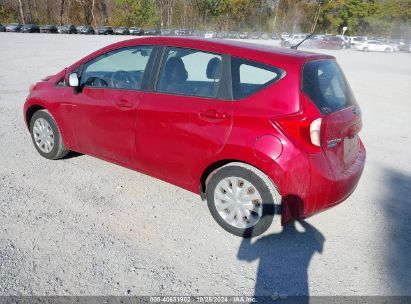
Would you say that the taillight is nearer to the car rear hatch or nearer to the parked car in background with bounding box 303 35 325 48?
the car rear hatch

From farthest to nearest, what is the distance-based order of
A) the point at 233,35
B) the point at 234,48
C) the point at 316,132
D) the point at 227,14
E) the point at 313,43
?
1. the point at 227,14
2. the point at 233,35
3. the point at 313,43
4. the point at 234,48
5. the point at 316,132

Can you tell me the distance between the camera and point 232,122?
302cm

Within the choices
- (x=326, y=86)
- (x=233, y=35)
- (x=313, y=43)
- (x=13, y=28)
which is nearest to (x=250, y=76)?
(x=326, y=86)

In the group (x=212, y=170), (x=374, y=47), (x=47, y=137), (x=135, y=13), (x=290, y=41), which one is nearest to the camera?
(x=212, y=170)

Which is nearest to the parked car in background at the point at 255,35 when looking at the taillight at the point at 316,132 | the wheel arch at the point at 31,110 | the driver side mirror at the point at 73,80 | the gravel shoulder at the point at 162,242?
the wheel arch at the point at 31,110

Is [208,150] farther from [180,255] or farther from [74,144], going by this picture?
[74,144]

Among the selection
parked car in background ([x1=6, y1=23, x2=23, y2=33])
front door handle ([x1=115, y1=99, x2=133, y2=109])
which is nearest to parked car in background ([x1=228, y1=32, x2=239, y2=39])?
parked car in background ([x1=6, y1=23, x2=23, y2=33])

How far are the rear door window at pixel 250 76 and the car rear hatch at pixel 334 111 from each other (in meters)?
0.28

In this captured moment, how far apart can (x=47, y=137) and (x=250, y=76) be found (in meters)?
2.96

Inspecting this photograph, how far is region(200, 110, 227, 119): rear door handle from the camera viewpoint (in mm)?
3072

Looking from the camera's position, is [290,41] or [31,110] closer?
[31,110]

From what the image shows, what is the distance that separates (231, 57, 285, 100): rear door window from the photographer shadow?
1.37 metres

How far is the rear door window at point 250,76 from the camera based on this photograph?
3.00 metres

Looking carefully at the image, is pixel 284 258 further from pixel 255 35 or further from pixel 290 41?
pixel 255 35
